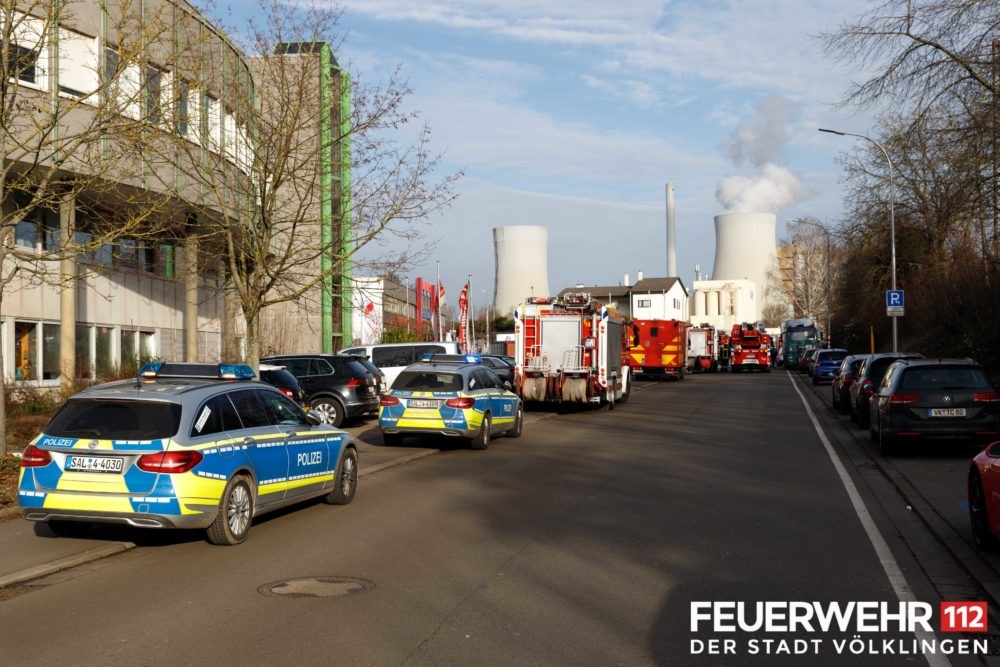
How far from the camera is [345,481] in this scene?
467 inches

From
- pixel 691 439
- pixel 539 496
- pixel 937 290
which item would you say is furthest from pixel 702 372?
pixel 539 496

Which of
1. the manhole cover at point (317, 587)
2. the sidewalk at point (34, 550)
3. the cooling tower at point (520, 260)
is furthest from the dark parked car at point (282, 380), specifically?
the cooling tower at point (520, 260)

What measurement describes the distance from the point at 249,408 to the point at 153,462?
1.53m

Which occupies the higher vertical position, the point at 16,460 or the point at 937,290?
the point at 937,290

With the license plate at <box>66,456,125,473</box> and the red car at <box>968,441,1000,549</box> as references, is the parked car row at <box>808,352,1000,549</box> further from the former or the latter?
the license plate at <box>66,456,125,473</box>

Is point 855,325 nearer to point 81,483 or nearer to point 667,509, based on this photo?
point 667,509

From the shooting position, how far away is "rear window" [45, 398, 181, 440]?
901 centimetres

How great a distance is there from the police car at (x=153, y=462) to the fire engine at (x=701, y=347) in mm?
55669

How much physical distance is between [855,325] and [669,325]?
59.9 feet

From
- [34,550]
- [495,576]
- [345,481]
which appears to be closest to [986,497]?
[495,576]

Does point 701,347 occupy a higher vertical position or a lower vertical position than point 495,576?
higher

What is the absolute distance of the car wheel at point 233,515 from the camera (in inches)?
364

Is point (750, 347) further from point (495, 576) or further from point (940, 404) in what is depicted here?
point (495, 576)

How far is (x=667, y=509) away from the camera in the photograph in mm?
11406
